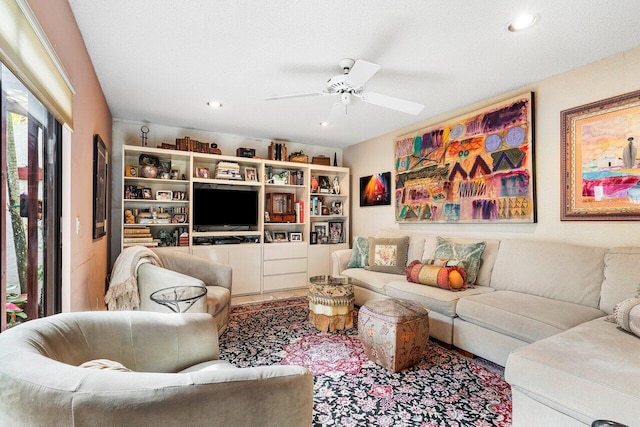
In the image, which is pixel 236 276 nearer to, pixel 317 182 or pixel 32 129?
pixel 317 182

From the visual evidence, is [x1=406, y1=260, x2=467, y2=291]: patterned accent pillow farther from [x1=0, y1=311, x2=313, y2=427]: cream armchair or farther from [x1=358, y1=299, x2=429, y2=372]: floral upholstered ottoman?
[x1=0, y1=311, x2=313, y2=427]: cream armchair

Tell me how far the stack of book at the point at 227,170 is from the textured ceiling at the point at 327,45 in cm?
Result: 107

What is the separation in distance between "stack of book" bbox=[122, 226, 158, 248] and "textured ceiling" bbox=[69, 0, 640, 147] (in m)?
1.48

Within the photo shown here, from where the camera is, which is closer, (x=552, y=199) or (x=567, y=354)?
(x=567, y=354)

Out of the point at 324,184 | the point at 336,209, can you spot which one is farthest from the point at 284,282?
the point at 324,184

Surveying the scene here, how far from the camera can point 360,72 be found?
2.10 meters

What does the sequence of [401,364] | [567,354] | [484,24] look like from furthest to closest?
[401,364] < [484,24] < [567,354]

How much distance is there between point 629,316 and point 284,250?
3677mm

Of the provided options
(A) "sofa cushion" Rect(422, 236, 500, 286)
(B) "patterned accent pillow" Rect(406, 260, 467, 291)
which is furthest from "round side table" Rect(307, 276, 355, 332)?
(A) "sofa cushion" Rect(422, 236, 500, 286)

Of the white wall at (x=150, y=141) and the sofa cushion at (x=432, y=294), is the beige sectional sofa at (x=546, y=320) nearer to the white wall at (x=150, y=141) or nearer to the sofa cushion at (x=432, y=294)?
the sofa cushion at (x=432, y=294)

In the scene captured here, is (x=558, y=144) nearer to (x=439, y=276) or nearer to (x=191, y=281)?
(x=439, y=276)

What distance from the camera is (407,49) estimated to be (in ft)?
7.28

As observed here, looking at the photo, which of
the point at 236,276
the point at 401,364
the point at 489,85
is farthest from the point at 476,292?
the point at 236,276

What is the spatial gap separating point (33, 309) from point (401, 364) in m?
2.21
